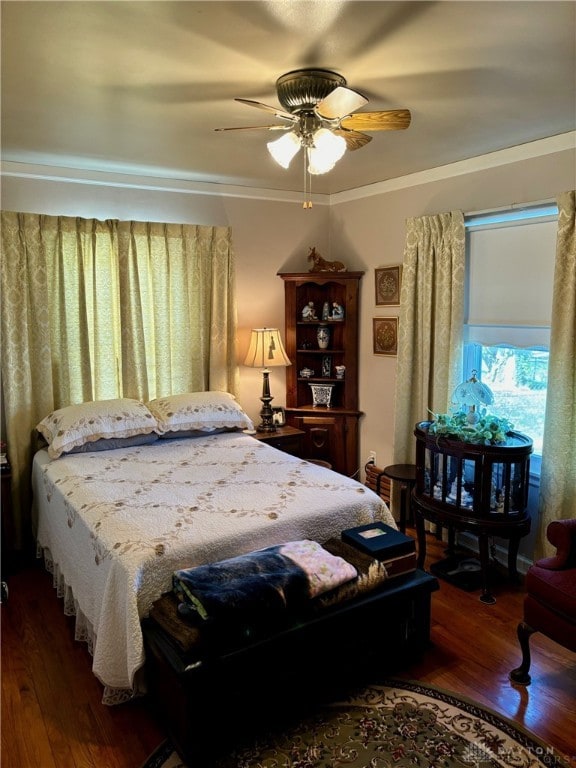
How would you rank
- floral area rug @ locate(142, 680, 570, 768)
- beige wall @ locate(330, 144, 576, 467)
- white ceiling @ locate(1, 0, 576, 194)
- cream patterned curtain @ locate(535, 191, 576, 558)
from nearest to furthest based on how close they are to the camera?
1. white ceiling @ locate(1, 0, 576, 194)
2. floral area rug @ locate(142, 680, 570, 768)
3. cream patterned curtain @ locate(535, 191, 576, 558)
4. beige wall @ locate(330, 144, 576, 467)

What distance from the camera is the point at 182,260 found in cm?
411

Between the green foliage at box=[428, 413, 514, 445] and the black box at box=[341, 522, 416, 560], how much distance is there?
772 mm

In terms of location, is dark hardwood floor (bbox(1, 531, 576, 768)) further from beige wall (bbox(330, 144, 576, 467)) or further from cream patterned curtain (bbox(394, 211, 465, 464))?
beige wall (bbox(330, 144, 576, 467))

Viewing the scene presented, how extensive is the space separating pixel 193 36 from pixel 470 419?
2396 mm

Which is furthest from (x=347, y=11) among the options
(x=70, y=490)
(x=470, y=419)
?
(x=70, y=490)

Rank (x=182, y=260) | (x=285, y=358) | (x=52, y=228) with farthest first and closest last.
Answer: (x=285, y=358)
(x=182, y=260)
(x=52, y=228)

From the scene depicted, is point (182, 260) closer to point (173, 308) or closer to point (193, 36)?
point (173, 308)

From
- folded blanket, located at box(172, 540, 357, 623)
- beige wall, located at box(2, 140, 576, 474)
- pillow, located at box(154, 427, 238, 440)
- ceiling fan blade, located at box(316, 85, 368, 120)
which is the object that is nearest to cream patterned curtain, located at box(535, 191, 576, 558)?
beige wall, located at box(2, 140, 576, 474)

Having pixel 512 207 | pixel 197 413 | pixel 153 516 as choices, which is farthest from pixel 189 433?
pixel 512 207

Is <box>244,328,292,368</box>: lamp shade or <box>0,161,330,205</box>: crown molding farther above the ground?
<box>0,161,330,205</box>: crown molding

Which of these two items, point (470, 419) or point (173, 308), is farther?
point (173, 308)

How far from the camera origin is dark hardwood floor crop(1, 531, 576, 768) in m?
2.14

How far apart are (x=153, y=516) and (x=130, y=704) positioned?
0.77m

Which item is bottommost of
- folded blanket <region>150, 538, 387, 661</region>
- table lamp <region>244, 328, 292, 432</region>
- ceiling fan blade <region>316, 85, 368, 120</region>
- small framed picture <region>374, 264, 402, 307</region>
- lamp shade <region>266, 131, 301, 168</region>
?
folded blanket <region>150, 538, 387, 661</region>
